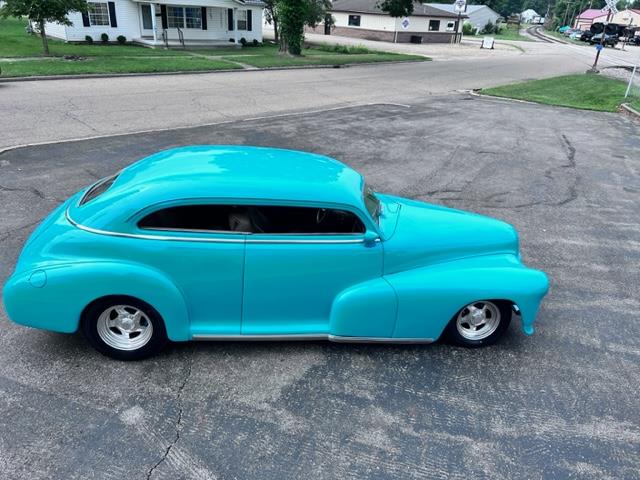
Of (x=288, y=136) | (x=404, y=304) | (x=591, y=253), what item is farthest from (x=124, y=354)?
(x=288, y=136)

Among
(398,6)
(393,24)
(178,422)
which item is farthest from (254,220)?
(393,24)

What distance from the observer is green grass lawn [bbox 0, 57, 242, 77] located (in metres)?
17.7

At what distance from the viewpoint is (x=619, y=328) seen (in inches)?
189

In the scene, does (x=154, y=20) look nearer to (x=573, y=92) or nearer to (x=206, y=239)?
(x=573, y=92)

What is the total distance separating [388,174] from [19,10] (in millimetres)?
19957

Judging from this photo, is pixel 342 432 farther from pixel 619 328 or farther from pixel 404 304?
pixel 619 328

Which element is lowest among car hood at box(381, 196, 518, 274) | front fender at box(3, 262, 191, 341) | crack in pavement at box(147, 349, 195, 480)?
crack in pavement at box(147, 349, 195, 480)

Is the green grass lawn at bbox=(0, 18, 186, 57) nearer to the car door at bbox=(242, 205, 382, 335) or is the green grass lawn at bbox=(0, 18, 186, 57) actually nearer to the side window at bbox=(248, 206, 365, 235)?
the side window at bbox=(248, 206, 365, 235)

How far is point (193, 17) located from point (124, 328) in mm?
34427

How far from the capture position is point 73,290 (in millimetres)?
3602

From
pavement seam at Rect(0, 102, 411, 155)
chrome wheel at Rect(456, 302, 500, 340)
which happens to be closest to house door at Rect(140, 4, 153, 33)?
pavement seam at Rect(0, 102, 411, 155)

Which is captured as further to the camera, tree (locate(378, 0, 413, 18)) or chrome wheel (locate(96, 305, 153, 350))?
tree (locate(378, 0, 413, 18))

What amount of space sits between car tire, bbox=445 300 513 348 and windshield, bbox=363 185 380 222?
43.9 inches

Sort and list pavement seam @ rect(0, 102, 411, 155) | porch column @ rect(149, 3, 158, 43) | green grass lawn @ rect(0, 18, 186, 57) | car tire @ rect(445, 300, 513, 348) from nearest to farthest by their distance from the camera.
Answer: car tire @ rect(445, 300, 513, 348) < pavement seam @ rect(0, 102, 411, 155) < green grass lawn @ rect(0, 18, 186, 57) < porch column @ rect(149, 3, 158, 43)
